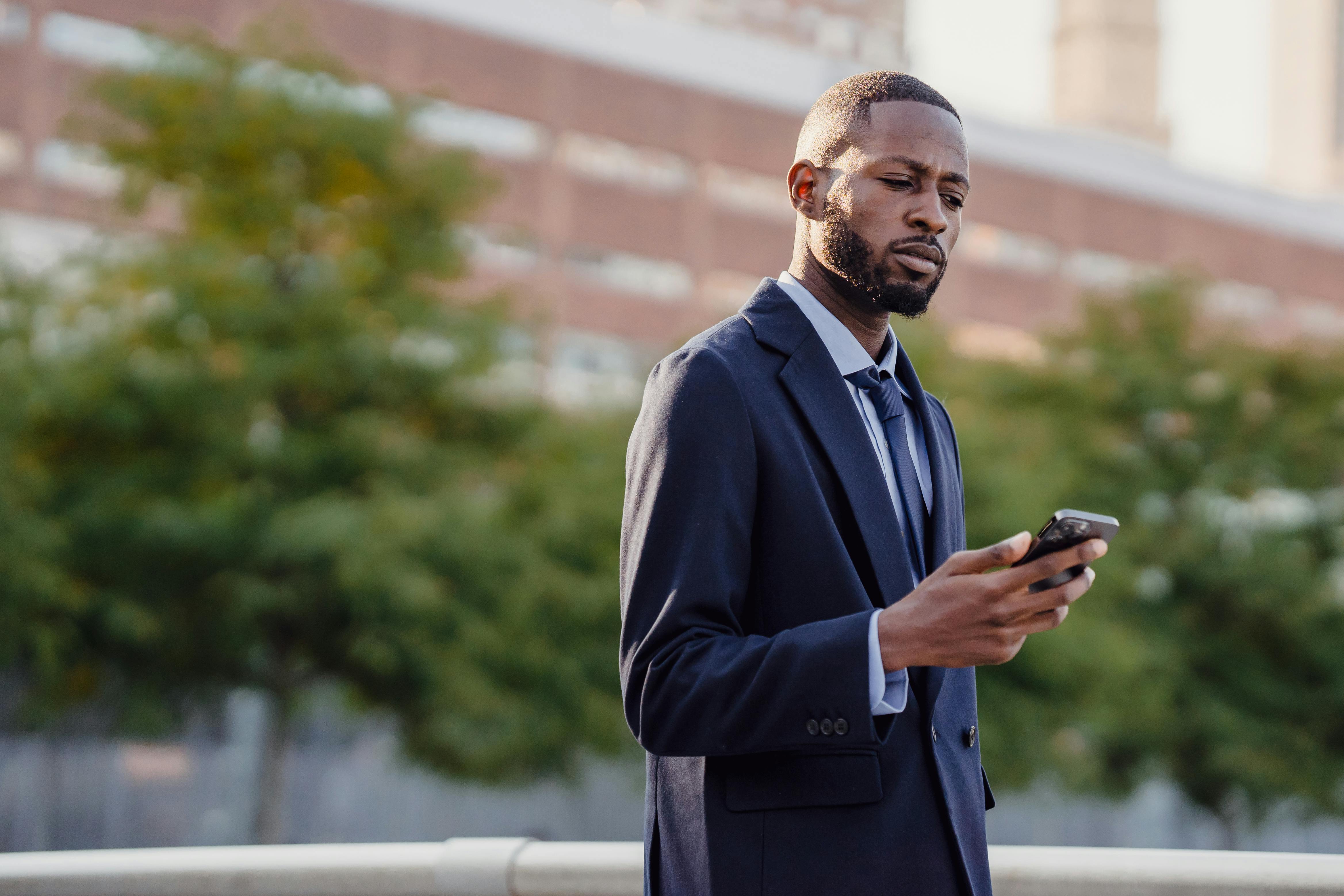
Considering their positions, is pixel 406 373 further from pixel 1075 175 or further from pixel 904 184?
pixel 1075 175

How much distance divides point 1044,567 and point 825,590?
0.32 metres

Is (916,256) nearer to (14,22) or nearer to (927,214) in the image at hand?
(927,214)

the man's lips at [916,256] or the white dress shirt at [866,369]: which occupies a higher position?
the man's lips at [916,256]

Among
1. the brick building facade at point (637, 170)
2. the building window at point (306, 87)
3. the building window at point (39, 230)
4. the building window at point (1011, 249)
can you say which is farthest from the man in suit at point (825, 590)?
the building window at point (1011, 249)

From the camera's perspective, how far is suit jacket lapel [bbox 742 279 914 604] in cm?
Answer: 167

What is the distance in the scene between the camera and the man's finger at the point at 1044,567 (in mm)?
1389

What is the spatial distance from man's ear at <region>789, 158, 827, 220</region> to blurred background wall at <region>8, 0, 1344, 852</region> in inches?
488

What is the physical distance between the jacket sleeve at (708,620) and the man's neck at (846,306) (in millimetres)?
267

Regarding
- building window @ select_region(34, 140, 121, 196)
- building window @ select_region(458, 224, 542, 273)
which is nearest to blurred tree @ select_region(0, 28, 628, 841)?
building window @ select_region(458, 224, 542, 273)

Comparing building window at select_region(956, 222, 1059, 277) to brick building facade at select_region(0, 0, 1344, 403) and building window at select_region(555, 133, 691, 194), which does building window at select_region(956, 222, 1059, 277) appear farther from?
building window at select_region(555, 133, 691, 194)

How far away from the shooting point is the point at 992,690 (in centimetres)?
1531

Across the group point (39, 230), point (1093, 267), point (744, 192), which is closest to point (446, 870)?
point (39, 230)

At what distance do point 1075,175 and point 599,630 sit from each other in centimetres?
3175

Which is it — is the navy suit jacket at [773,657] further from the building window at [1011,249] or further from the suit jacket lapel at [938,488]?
the building window at [1011,249]
